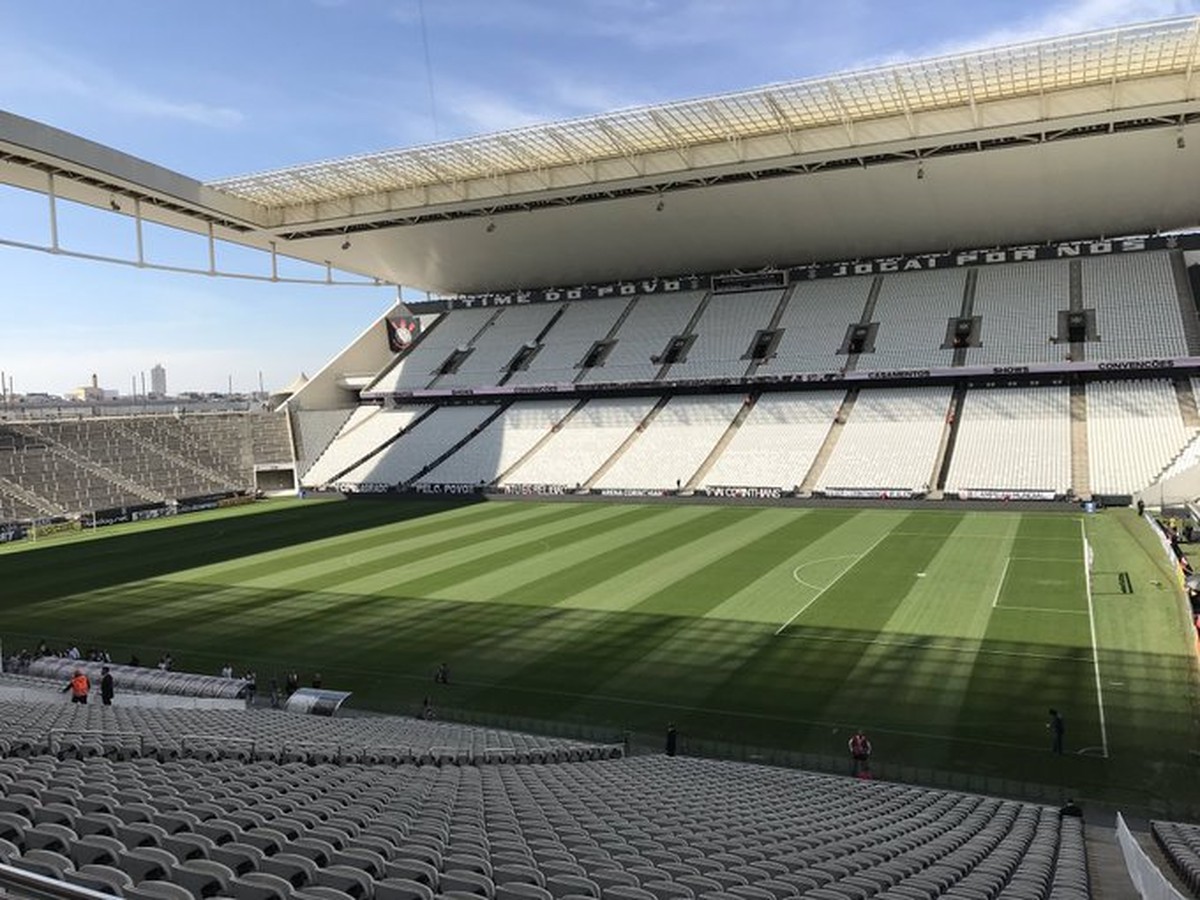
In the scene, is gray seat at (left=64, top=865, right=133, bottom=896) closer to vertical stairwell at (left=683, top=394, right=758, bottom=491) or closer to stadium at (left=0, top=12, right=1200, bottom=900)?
stadium at (left=0, top=12, right=1200, bottom=900)

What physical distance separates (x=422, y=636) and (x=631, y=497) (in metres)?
25.4

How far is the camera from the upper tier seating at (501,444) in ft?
180


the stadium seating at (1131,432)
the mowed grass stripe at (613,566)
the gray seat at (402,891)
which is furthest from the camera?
the stadium seating at (1131,432)

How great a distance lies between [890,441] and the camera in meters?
47.2

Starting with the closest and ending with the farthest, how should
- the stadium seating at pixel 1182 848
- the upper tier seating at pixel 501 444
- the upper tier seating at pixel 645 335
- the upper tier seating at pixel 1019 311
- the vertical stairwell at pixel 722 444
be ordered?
1. the stadium seating at pixel 1182 848
2. the vertical stairwell at pixel 722 444
3. the upper tier seating at pixel 1019 311
4. the upper tier seating at pixel 501 444
5. the upper tier seating at pixel 645 335

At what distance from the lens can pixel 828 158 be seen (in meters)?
42.2

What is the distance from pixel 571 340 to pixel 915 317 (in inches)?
949

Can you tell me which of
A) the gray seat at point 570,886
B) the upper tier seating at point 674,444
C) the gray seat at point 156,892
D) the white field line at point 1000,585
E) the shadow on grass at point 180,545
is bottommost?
the white field line at point 1000,585

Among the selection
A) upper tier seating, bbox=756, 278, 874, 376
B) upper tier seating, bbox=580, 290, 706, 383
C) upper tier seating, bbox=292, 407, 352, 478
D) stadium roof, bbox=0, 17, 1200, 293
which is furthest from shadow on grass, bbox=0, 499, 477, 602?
upper tier seating, bbox=756, 278, 874, 376

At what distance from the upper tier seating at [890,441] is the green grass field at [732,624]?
146 inches

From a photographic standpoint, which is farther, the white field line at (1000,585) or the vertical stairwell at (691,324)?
the vertical stairwell at (691,324)

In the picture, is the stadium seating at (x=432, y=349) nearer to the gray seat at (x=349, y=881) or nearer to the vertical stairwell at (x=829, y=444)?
the vertical stairwell at (x=829, y=444)

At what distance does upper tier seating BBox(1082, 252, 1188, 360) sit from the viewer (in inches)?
1809

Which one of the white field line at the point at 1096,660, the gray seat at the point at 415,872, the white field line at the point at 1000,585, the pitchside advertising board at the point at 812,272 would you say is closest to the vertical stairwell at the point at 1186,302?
the pitchside advertising board at the point at 812,272
